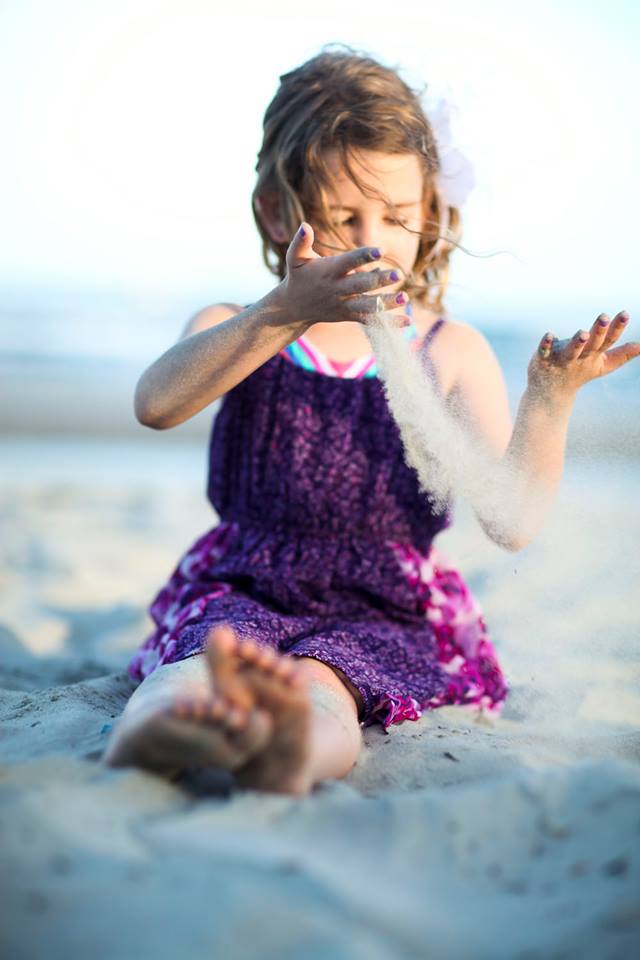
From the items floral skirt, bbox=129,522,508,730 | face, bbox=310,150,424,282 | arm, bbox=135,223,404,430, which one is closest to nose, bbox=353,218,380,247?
face, bbox=310,150,424,282

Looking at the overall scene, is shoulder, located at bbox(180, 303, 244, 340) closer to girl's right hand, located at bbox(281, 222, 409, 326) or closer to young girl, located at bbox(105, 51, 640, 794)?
young girl, located at bbox(105, 51, 640, 794)

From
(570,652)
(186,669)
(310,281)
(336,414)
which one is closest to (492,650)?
(570,652)

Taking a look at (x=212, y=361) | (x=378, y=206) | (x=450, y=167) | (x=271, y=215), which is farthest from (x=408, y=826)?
(x=271, y=215)

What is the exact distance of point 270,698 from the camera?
1188mm

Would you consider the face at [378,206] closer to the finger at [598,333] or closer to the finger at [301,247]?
the finger at [301,247]

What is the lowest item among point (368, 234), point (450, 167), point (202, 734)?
point (202, 734)

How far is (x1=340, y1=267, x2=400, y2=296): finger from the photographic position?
1.54 meters

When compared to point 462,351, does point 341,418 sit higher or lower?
lower

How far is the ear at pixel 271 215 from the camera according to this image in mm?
2438

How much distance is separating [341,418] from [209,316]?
16.9 inches

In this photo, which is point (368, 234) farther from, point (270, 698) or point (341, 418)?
point (270, 698)

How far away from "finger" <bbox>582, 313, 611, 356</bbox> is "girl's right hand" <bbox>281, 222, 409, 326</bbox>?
0.36 m

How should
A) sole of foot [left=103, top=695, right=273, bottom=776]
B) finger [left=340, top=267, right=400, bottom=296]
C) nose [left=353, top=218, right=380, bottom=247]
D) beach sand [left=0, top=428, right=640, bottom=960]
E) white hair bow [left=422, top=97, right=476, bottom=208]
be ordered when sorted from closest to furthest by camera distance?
beach sand [left=0, top=428, right=640, bottom=960]
sole of foot [left=103, top=695, right=273, bottom=776]
finger [left=340, top=267, right=400, bottom=296]
nose [left=353, top=218, right=380, bottom=247]
white hair bow [left=422, top=97, right=476, bottom=208]

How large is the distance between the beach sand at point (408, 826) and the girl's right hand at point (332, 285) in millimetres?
551
